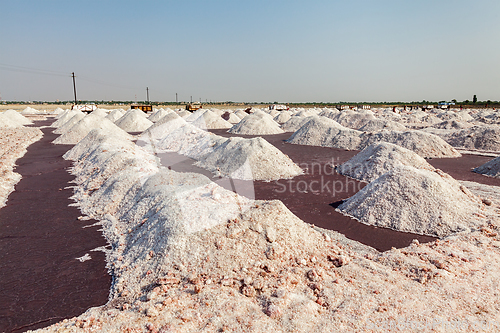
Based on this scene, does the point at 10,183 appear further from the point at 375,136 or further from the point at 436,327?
the point at 375,136

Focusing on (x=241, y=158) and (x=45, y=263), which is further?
(x=241, y=158)

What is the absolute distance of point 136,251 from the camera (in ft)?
20.3

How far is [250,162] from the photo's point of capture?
14.1 m

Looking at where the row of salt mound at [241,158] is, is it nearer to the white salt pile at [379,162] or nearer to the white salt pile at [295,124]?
the white salt pile at [379,162]

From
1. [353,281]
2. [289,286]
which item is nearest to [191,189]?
[289,286]

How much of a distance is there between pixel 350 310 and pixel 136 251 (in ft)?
14.3

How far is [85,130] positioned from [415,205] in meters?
25.9

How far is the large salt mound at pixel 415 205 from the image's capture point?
7.79 metres

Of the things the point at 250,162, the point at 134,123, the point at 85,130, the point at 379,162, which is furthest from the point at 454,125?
the point at 85,130

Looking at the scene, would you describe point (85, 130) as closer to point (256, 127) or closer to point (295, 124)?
point (256, 127)

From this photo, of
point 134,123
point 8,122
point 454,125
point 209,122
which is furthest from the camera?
Answer: point 209,122

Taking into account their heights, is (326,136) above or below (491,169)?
above

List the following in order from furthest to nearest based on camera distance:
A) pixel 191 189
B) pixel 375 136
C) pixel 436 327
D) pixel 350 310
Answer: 1. pixel 375 136
2. pixel 191 189
3. pixel 350 310
4. pixel 436 327

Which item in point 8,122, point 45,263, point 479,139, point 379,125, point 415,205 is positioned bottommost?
point 45,263
